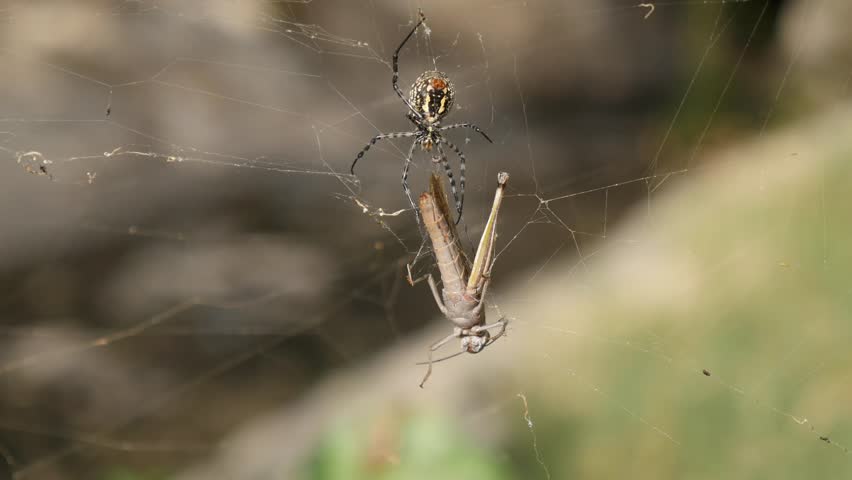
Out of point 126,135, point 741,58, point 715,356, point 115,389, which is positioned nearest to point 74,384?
point 115,389

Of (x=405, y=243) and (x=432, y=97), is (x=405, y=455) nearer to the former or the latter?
(x=405, y=243)

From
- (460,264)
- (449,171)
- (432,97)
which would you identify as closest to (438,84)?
(432,97)

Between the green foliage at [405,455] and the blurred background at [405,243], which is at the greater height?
the blurred background at [405,243]

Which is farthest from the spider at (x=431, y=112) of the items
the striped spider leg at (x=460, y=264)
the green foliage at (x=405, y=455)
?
the green foliage at (x=405, y=455)

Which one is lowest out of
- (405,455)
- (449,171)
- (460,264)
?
(405,455)

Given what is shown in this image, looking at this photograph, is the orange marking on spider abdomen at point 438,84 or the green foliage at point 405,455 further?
the green foliage at point 405,455

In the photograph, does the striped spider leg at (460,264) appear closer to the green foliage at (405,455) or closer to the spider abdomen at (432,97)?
the spider abdomen at (432,97)

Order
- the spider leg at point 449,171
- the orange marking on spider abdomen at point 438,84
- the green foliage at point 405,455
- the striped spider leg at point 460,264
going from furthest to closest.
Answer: the green foliage at point 405,455, the spider leg at point 449,171, the orange marking on spider abdomen at point 438,84, the striped spider leg at point 460,264

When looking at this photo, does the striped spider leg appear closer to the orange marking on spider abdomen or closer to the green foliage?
the orange marking on spider abdomen
